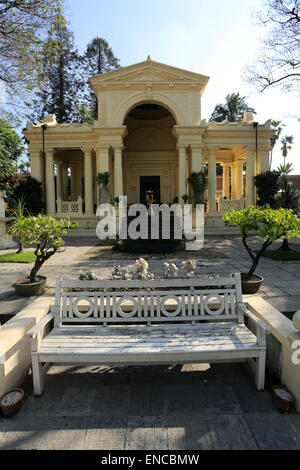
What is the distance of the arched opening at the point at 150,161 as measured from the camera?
811 inches

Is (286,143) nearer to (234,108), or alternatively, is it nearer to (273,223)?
(234,108)

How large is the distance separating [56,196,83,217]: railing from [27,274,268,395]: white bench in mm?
14205

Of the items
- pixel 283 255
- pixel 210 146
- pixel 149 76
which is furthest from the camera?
pixel 210 146

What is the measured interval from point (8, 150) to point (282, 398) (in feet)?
43.4

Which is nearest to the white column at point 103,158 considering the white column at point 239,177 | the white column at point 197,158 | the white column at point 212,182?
the white column at point 197,158

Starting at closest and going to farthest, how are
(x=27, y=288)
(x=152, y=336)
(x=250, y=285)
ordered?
1. (x=152, y=336)
2. (x=250, y=285)
3. (x=27, y=288)

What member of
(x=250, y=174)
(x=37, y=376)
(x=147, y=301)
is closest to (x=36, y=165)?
(x=250, y=174)

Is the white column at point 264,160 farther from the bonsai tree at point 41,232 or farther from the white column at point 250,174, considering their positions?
the bonsai tree at point 41,232

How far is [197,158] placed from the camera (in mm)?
15898

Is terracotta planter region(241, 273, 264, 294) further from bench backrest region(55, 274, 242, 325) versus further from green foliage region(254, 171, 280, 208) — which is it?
green foliage region(254, 171, 280, 208)

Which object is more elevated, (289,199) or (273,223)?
(289,199)

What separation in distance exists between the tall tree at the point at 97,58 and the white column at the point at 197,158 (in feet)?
63.1

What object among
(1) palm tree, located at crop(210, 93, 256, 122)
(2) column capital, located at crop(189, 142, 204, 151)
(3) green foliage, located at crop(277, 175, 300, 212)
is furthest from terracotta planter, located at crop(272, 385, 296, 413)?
(1) palm tree, located at crop(210, 93, 256, 122)
